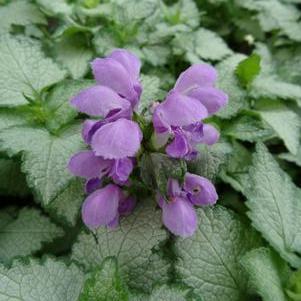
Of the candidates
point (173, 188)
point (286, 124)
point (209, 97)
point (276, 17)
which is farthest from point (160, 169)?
point (276, 17)

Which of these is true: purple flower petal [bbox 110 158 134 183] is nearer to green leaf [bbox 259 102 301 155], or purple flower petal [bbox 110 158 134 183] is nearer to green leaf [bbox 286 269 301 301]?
green leaf [bbox 286 269 301 301]

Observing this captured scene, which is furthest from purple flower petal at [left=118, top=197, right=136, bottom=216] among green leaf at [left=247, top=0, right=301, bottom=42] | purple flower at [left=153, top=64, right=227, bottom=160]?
green leaf at [left=247, top=0, right=301, bottom=42]

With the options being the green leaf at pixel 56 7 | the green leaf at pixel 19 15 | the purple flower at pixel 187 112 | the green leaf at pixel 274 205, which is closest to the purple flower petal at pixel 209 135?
the purple flower at pixel 187 112

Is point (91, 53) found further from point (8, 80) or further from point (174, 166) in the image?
point (174, 166)

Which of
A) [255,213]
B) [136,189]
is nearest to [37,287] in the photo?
[136,189]

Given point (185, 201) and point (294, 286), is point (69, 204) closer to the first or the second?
point (185, 201)
